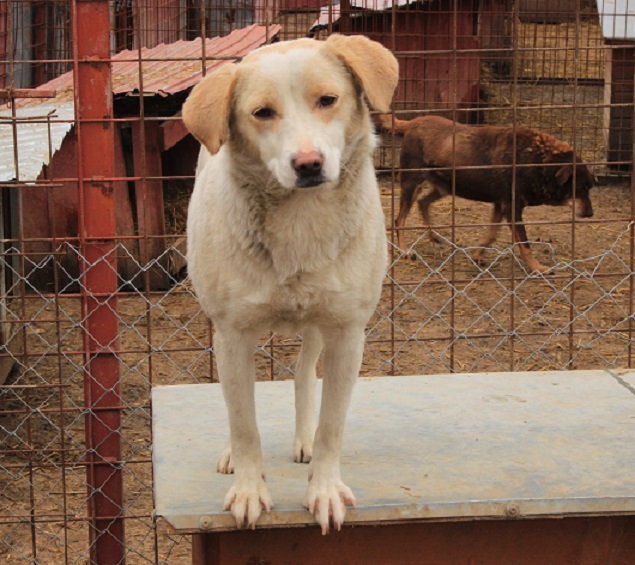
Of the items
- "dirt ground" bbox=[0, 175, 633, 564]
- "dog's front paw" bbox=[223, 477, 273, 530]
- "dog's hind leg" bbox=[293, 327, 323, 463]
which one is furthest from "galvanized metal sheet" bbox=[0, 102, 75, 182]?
"dog's front paw" bbox=[223, 477, 273, 530]

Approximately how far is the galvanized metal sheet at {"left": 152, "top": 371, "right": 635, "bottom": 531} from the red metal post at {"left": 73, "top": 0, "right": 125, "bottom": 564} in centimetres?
42

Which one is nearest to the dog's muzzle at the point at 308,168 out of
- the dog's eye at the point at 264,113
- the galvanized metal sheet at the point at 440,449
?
the dog's eye at the point at 264,113

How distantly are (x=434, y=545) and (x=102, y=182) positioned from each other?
194cm

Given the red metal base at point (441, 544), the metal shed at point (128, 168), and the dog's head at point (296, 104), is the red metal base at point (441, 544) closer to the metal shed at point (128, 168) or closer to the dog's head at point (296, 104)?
the dog's head at point (296, 104)

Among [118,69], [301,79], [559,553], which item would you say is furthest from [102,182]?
[118,69]

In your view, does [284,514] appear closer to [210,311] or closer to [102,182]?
[210,311]

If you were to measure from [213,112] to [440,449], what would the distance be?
1342mm

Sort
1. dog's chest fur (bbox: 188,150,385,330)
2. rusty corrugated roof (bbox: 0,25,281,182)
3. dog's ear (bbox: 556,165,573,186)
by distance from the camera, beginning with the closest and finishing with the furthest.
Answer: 1. dog's chest fur (bbox: 188,150,385,330)
2. rusty corrugated roof (bbox: 0,25,281,182)
3. dog's ear (bbox: 556,165,573,186)

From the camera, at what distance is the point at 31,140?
534 cm

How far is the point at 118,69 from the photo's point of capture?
24.5ft

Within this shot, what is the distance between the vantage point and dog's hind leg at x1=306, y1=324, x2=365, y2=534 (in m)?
2.74

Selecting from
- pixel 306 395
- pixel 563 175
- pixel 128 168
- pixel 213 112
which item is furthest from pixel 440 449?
pixel 563 175

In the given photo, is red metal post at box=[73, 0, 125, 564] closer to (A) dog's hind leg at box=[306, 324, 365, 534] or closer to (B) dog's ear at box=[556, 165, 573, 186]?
(A) dog's hind leg at box=[306, 324, 365, 534]

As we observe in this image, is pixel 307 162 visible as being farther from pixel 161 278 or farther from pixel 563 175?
pixel 563 175
